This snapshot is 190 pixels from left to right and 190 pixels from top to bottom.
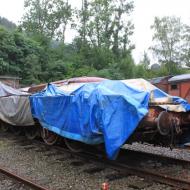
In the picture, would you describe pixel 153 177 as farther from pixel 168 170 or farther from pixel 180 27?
pixel 180 27

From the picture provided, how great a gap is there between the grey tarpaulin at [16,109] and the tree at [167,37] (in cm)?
5231

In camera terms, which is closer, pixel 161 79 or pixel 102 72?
pixel 161 79

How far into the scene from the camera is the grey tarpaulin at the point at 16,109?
40.8ft

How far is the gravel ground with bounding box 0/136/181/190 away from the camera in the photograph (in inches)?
300

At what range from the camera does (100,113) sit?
8.31 metres

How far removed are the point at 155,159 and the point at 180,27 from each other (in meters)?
58.6

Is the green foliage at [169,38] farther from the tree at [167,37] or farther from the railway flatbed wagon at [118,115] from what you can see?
the railway flatbed wagon at [118,115]

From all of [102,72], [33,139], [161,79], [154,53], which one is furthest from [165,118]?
[154,53]

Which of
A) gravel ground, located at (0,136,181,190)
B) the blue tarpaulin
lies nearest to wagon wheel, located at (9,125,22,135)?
gravel ground, located at (0,136,181,190)

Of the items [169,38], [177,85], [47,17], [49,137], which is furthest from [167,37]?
[49,137]

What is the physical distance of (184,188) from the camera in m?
7.07

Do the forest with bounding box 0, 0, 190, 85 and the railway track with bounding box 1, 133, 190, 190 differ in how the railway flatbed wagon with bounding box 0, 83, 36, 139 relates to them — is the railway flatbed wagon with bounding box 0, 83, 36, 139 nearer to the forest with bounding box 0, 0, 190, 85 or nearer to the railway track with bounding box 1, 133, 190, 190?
the railway track with bounding box 1, 133, 190, 190

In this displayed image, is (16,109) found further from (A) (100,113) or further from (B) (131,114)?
(B) (131,114)

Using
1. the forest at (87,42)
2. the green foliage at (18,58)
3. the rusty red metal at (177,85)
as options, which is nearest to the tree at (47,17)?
the forest at (87,42)
